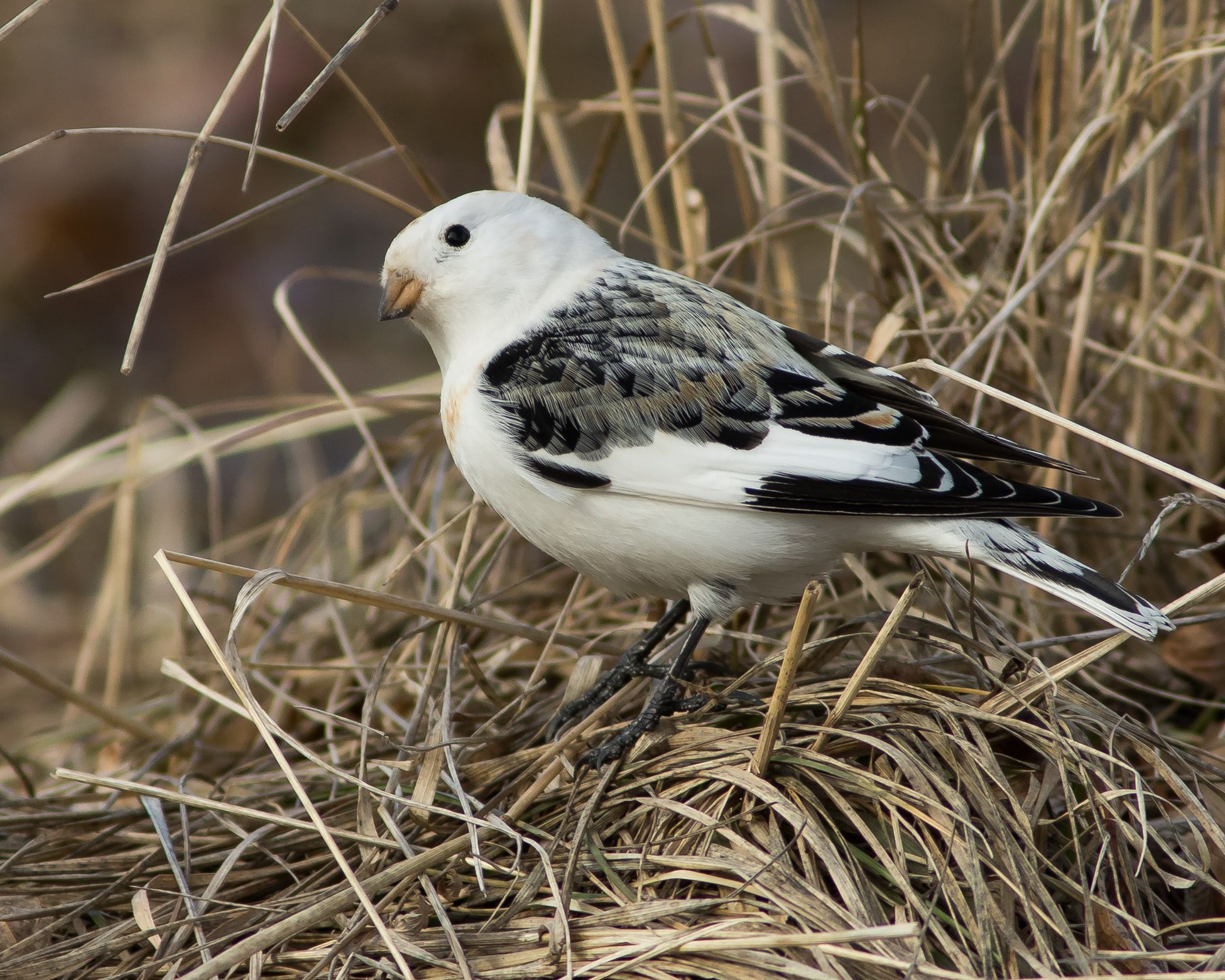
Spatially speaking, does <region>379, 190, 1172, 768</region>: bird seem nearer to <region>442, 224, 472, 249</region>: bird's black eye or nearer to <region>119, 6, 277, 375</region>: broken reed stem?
<region>442, 224, 472, 249</region>: bird's black eye

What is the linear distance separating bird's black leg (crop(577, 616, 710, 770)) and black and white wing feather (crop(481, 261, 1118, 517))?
32cm

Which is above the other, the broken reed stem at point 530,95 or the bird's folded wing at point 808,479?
the broken reed stem at point 530,95

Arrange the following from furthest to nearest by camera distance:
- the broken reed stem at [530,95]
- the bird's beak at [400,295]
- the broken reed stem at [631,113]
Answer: the broken reed stem at [631,113] < the broken reed stem at [530,95] < the bird's beak at [400,295]

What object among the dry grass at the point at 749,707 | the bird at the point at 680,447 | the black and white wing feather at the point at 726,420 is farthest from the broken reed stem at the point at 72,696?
the black and white wing feather at the point at 726,420

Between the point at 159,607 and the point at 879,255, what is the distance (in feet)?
8.08

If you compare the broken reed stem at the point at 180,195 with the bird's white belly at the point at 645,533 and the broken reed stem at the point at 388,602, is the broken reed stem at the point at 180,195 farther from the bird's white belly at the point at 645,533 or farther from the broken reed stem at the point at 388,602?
the bird's white belly at the point at 645,533

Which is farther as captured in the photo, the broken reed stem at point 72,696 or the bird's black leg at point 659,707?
the broken reed stem at point 72,696

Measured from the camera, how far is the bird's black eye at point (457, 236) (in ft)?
7.50

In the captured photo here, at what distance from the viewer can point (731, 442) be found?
6.53 ft

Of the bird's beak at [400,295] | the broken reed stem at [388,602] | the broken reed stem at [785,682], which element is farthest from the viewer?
the bird's beak at [400,295]

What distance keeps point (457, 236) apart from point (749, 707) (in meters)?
1.09

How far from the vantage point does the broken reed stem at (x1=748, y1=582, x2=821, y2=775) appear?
164 centimetres

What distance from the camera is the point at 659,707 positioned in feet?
6.79

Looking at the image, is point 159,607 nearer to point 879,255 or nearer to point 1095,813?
point 879,255
